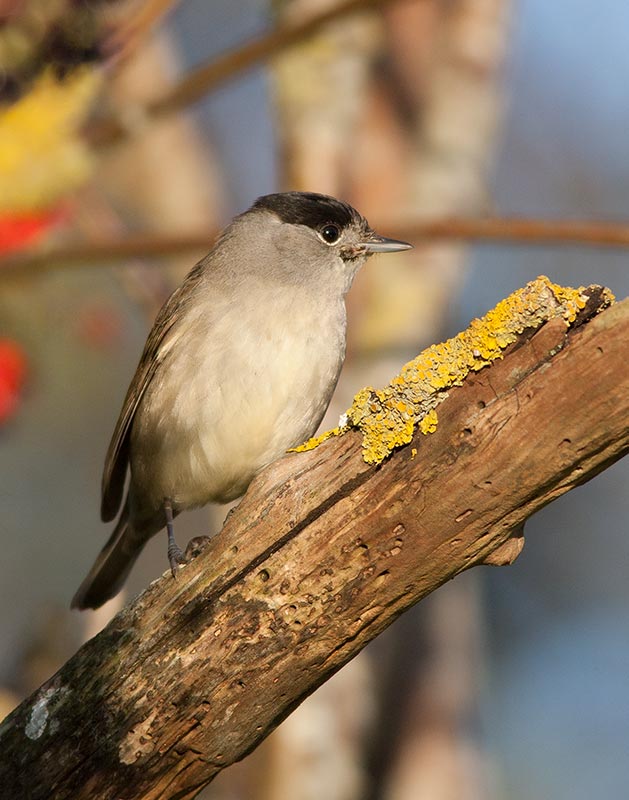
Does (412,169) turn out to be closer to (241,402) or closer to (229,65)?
(229,65)

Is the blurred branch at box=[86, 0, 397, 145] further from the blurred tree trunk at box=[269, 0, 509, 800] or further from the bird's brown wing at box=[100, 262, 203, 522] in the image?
the blurred tree trunk at box=[269, 0, 509, 800]

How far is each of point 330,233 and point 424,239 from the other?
3.58ft

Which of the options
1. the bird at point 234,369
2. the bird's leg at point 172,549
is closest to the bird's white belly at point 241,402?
the bird at point 234,369

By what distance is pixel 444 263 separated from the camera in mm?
6531

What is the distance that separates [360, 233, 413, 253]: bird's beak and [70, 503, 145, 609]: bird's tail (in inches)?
73.3

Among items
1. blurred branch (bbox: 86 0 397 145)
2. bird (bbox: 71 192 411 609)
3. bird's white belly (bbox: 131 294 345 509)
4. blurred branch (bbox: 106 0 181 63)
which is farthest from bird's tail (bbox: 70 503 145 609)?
blurred branch (bbox: 106 0 181 63)

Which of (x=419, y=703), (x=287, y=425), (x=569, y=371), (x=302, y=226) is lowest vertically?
(x=419, y=703)

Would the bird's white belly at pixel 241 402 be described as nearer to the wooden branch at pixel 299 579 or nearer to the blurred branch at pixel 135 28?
the wooden branch at pixel 299 579

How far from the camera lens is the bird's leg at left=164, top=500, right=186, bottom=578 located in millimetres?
3887

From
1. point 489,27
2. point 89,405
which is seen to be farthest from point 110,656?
point 89,405

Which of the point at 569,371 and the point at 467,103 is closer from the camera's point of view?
the point at 569,371

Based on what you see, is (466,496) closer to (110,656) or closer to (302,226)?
(110,656)

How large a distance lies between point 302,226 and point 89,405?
15.5 ft

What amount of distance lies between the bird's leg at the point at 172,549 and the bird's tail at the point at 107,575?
0.46 metres
